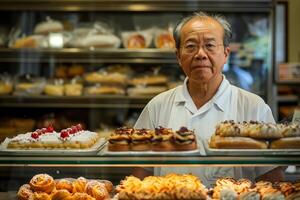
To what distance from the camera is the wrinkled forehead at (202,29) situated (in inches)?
100

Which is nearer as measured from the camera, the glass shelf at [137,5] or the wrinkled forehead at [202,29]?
the wrinkled forehead at [202,29]

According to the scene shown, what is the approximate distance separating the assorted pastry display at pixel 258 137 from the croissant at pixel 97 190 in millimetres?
522

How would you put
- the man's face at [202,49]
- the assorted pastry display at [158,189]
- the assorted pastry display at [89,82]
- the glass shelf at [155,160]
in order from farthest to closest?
the assorted pastry display at [89,82]
the man's face at [202,49]
the assorted pastry display at [158,189]
the glass shelf at [155,160]

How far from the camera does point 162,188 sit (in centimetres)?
203

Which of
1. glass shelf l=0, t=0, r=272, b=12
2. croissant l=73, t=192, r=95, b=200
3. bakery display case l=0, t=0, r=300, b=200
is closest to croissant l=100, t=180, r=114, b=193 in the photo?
croissant l=73, t=192, r=95, b=200

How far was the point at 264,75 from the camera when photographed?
4.34 meters

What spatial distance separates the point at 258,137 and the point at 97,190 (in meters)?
0.72

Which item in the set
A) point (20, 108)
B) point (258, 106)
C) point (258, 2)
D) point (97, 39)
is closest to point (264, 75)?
point (258, 2)

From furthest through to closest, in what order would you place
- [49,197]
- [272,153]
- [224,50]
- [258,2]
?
[258,2], [224,50], [49,197], [272,153]

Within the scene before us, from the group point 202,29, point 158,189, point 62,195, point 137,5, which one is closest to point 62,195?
point 62,195

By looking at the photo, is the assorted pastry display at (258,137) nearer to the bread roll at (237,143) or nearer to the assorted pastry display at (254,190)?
the bread roll at (237,143)

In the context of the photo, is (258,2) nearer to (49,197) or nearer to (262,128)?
(262,128)

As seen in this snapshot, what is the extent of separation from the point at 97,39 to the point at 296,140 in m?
2.70

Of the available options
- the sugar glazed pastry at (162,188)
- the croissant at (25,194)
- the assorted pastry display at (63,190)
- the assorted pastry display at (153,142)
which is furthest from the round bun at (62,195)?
the assorted pastry display at (153,142)
